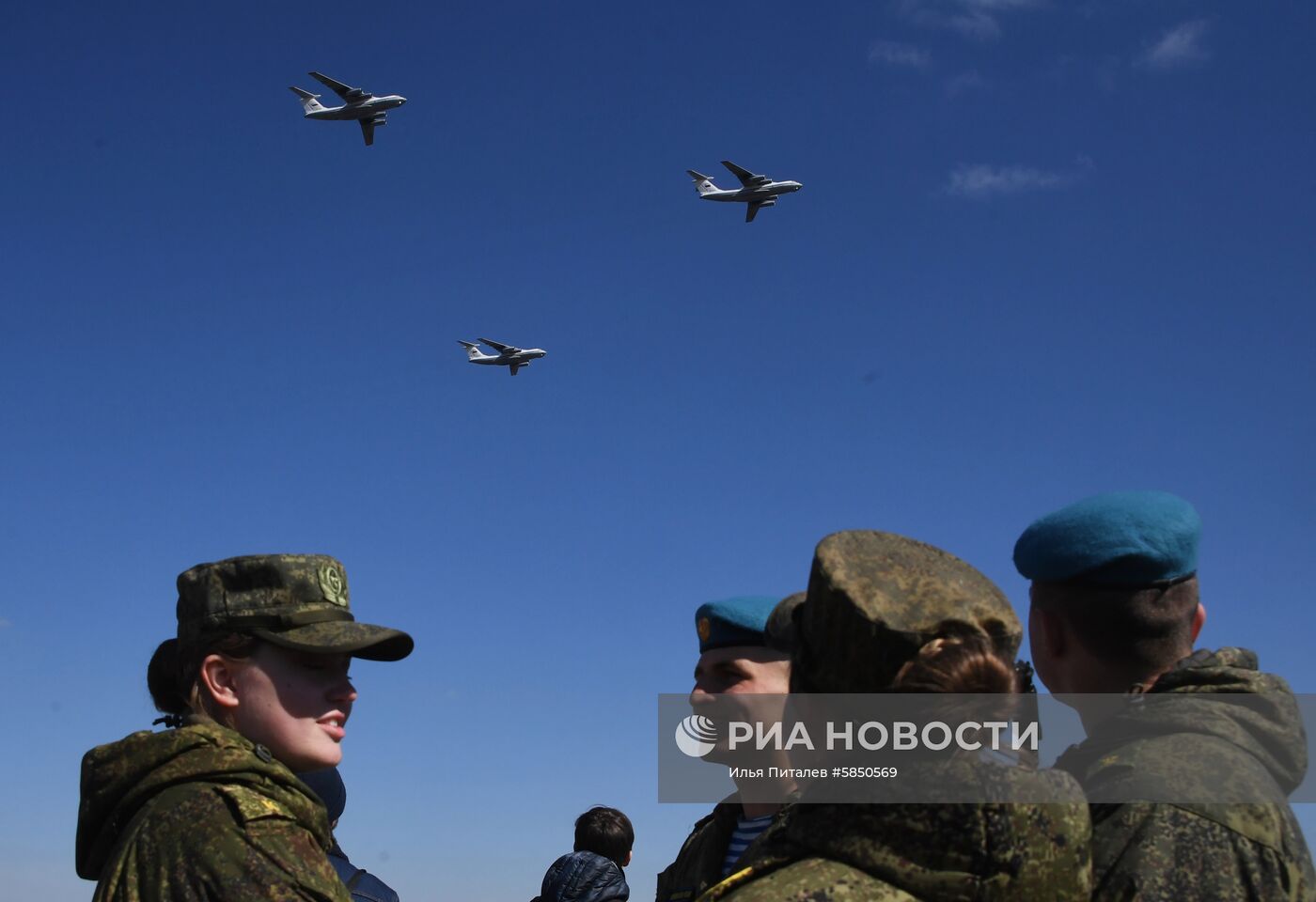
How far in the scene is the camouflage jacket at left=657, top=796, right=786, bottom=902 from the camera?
5.32 metres

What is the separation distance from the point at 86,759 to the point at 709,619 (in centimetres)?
278

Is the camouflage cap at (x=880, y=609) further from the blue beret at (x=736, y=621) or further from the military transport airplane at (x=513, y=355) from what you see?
the military transport airplane at (x=513, y=355)

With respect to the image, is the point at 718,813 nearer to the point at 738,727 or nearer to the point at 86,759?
the point at 738,727

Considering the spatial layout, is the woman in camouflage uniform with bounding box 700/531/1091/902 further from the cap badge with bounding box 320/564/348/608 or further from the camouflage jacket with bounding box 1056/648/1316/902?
the cap badge with bounding box 320/564/348/608

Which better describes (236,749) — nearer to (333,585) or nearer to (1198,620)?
(333,585)

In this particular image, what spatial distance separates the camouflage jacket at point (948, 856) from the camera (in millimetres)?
2525

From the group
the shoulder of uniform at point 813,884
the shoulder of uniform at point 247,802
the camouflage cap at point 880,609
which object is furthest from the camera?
the shoulder of uniform at point 247,802

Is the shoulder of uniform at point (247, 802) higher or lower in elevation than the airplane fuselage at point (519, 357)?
lower

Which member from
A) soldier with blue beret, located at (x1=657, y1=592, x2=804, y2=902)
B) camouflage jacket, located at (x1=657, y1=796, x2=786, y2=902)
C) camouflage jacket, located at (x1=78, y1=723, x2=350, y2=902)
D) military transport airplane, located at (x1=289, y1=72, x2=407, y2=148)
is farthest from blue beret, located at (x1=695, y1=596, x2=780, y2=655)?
military transport airplane, located at (x1=289, y1=72, x2=407, y2=148)

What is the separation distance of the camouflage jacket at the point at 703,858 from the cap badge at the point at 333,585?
2058 mm

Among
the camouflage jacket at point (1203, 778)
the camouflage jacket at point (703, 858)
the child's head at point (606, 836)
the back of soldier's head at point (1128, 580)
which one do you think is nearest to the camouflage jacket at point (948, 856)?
the camouflage jacket at point (1203, 778)

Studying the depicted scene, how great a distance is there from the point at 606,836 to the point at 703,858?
290 centimetres

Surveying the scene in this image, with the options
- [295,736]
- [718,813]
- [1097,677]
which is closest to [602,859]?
[718,813]

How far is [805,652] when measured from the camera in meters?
2.85
